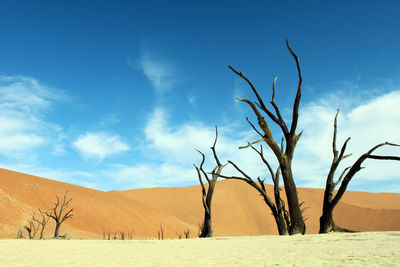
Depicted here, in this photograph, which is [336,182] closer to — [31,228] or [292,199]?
[292,199]

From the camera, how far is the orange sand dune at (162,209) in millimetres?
31348

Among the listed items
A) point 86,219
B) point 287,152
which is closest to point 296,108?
point 287,152

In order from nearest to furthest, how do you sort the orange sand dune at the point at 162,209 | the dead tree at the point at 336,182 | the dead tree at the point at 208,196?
the dead tree at the point at 336,182, the dead tree at the point at 208,196, the orange sand dune at the point at 162,209

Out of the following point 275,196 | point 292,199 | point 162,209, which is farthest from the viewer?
point 162,209

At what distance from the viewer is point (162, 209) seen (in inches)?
2184

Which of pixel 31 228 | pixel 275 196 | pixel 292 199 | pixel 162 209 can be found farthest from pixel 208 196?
pixel 162 209

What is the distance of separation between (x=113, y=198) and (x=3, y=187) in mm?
14894

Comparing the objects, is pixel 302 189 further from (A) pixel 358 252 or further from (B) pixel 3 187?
(A) pixel 358 252

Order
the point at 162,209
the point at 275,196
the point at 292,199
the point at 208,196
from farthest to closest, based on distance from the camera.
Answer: the point at 162,209
the point at 208,196
the point at 275,196
the point at 292,199

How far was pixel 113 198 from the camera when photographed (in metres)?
44.3

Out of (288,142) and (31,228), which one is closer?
(288,142)

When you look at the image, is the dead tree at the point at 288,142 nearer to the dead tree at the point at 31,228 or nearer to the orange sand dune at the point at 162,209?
the dead tree at the point at 31,228

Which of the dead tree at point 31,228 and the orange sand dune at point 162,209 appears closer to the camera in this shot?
the dead tree at point 31,228

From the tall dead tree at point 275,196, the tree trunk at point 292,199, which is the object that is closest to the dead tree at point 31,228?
the tall dead tree at point 275,196
